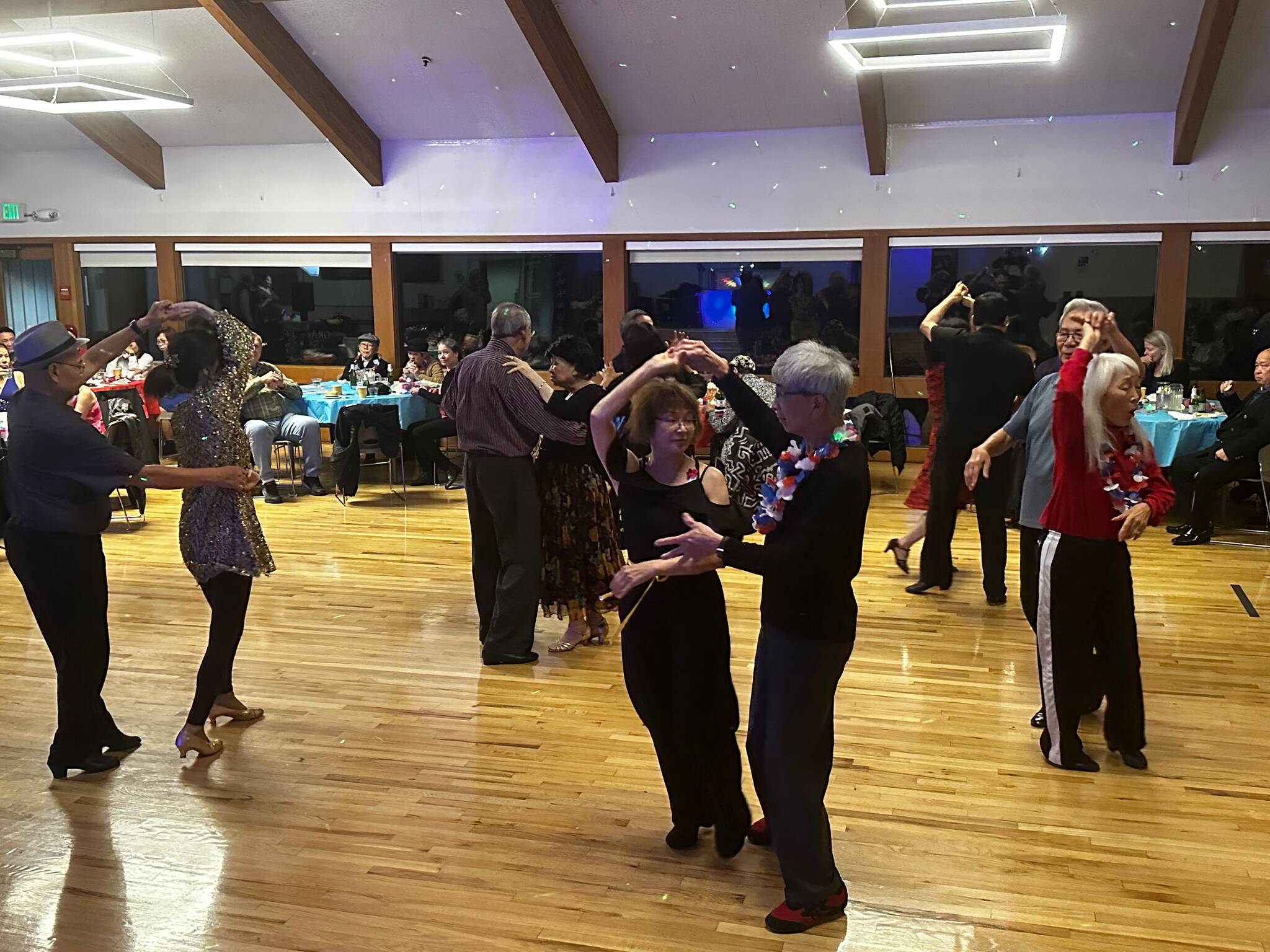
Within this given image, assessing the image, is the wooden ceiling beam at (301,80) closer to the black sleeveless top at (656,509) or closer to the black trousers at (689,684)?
the black sleeveless top at (656,509)

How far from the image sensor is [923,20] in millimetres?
8406

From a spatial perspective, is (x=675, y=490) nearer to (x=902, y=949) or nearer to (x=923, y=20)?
(x=902, y=949)

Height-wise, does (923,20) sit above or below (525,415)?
above

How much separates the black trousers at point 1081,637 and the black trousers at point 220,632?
271cm

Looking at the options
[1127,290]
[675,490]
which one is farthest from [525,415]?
[1127,290]

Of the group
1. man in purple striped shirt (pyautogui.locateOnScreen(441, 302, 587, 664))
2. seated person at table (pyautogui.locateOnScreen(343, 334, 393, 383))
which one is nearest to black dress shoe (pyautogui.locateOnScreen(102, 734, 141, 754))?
man in purple striped shirt (pyautogui.locateOnScreen(441, 302, 587, 664))

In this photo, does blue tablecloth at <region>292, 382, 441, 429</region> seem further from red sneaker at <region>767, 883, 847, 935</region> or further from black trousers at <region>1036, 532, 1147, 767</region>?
red sneaker at <region>767, 883, 847, 935</region>

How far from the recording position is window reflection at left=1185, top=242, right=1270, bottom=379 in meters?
9.36

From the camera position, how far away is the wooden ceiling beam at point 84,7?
8742 mm

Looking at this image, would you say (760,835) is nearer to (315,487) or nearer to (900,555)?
(900,555)

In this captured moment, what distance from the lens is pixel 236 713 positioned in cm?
404

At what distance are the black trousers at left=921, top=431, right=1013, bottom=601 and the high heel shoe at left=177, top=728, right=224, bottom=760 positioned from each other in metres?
3.65

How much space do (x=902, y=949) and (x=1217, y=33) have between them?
7.58m

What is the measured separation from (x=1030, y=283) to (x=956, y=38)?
344cm
